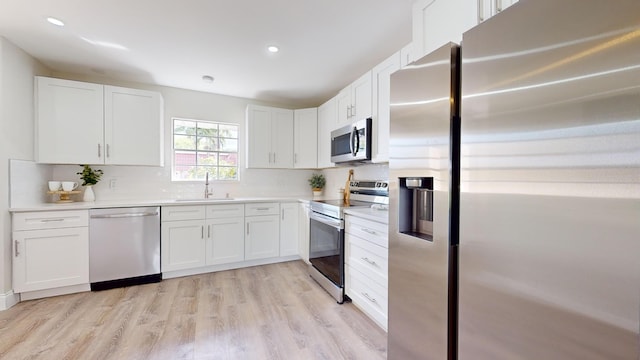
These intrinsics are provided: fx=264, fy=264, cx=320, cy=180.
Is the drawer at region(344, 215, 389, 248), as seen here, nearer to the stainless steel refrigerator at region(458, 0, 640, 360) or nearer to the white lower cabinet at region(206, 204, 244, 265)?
the stainless steel refrigerator at region(458, 0, 640, 360)

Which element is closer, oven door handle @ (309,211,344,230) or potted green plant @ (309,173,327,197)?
oven door handle @ (309,211,344,230)

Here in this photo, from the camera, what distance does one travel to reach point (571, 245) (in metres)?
0.73

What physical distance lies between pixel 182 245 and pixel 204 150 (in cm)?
141

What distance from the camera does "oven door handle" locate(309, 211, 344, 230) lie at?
2494mm

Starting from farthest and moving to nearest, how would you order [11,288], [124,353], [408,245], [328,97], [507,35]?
[328,97] → [11,288] → [124,353] → [408,245] → [507,35]

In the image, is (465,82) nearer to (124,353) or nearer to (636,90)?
(636,90)

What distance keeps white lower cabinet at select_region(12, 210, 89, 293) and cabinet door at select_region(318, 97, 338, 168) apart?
2695 mm

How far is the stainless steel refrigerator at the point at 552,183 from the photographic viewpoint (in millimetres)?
643

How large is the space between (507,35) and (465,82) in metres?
0.20

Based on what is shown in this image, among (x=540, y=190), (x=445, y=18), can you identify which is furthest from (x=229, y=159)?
(x=540, y=190)

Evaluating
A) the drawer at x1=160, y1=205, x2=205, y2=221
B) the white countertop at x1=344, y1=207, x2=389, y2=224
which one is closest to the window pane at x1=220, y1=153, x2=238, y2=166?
the drawer at x1=160, y1=205, x2=205, y2=221

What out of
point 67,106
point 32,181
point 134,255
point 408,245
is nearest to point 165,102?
point 67,106

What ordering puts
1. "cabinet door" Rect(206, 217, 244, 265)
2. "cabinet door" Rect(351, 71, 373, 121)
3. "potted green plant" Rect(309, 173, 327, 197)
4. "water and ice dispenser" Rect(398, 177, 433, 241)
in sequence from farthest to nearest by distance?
"potted green plant" Rect(309, 173, 327, 197)
"cabinet door" Rect(206, 217, 244, 265)
"cabinet door" Rect(351, 71, 373, 121)
"water and ice dispenser" Rect(398, 177, 433, 241)

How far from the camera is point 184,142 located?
375 centimetres
